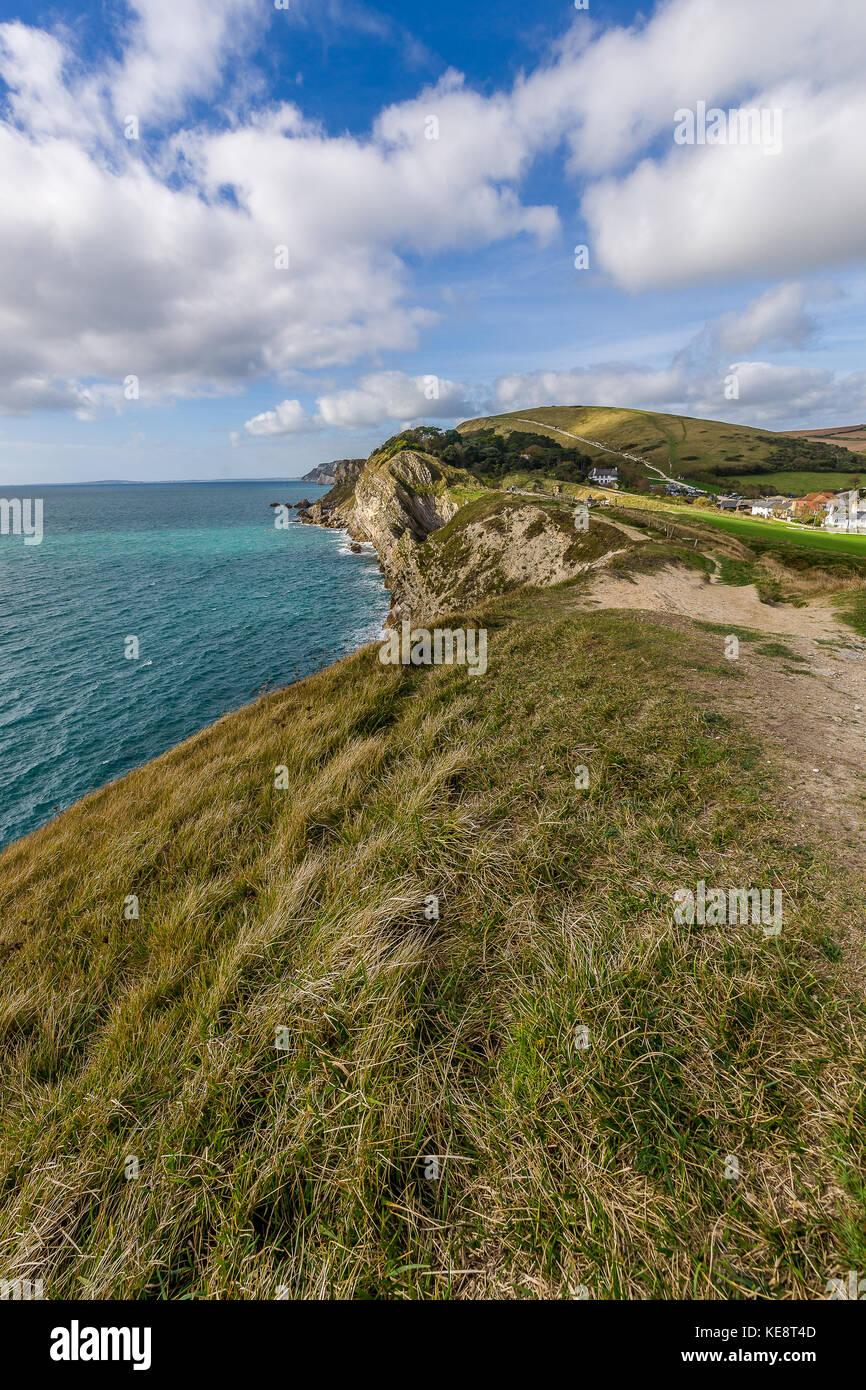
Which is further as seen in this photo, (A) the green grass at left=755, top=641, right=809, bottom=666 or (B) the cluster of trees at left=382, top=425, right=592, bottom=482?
(B) the cluster of trees at left=382, top=425, right=592, bottom=482

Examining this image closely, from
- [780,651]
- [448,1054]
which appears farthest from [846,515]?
[448,1054]

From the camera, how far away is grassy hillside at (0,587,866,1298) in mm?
2365

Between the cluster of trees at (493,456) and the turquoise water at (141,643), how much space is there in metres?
29.8

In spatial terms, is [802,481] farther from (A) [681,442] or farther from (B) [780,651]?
(B) [780,651]

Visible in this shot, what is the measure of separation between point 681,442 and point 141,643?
156961 mm

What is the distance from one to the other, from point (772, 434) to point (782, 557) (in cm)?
17299

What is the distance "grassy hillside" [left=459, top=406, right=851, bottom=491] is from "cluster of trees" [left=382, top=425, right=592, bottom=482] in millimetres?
16102

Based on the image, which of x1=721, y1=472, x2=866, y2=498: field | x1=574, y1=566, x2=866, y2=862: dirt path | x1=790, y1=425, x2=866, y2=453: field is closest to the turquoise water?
x1=574, y1=566, x2=866, y2=862: dirt path

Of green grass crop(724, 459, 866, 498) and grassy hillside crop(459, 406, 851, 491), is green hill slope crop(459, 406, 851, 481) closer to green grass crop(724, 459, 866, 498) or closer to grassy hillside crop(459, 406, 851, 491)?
grassy hillside crop(459, 406, 851, 491)

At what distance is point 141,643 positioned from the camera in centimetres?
3631

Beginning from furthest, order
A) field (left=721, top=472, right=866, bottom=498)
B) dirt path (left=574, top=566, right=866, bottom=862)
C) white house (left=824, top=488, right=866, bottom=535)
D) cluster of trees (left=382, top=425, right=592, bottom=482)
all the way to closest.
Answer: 1. field (left=721, top=472, right=866, bottom=498)
2. cluster of trees (left=382, top=425, right=592, bottom=482)
3. white house (left=824, top=488, right=866, bottom=535)
4. dirt path (left=574, top=566, right=866, bottom=862)

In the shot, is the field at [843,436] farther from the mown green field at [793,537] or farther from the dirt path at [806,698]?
the dirt path at [806,698]

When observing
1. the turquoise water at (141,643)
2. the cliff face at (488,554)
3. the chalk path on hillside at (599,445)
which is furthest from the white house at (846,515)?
the turquoise water at (141,643)

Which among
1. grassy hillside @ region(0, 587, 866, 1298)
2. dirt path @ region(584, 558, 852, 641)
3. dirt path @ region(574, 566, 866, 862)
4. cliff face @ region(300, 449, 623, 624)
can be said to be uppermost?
cliff face @ region(300, 449, 623, 624)
